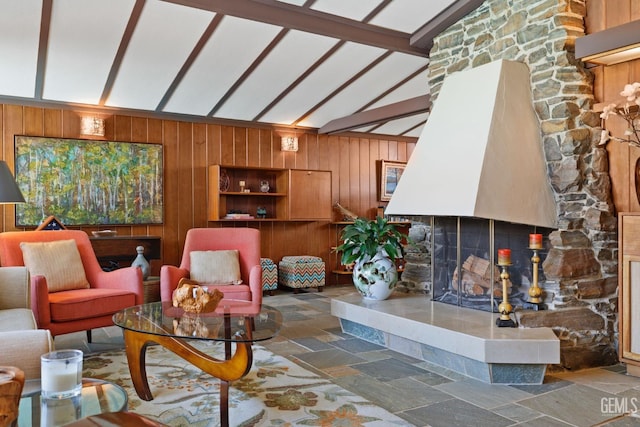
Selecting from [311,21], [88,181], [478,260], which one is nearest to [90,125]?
[88,181]

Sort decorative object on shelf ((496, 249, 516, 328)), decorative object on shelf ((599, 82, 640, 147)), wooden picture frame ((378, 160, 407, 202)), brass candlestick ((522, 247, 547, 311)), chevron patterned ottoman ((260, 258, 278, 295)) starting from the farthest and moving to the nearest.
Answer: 1. wooden picture frame ((378, 160, 407, 202))
2. chevron patterned ottoman ((260, 258, 278, 295))
3. brass candlestick ((522, 247, 547, 311))
4. decorative object on shelf ((496, 249, 516, 328))
5. decorative object on shelf ((599, 82, 640, 147))

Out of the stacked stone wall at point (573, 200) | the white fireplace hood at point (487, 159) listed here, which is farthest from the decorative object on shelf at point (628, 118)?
the white fireplace hood at point (487, 159)

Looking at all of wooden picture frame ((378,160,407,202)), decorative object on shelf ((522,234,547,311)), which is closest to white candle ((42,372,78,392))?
decorative object on shelf ((522,234,547,311))

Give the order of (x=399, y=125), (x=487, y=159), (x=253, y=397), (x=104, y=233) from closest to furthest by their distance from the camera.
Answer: (x=253, y=397) < (x=487, y=159) < (x=104, y=233) < (x=399, y=125)

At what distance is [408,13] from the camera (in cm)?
480

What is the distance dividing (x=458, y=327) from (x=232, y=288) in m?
1.87

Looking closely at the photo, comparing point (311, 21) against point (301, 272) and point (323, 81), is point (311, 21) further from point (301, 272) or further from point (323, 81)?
point (301, 272)

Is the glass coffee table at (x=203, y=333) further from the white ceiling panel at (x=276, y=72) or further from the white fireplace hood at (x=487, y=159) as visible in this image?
the white ceiling panel at (x=276, y=72)

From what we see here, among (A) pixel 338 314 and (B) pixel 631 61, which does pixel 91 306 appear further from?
(B) pixel 631 61

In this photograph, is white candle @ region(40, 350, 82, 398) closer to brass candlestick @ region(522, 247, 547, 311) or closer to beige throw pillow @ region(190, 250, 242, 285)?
beige throw pillow @ region(190, 250, 242, 285)

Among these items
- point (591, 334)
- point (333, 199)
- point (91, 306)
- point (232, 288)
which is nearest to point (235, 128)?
point (333, 199)

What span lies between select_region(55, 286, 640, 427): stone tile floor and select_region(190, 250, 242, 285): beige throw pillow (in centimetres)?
72

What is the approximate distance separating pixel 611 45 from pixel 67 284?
439 centimetres

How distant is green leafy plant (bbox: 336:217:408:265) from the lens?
463cm
